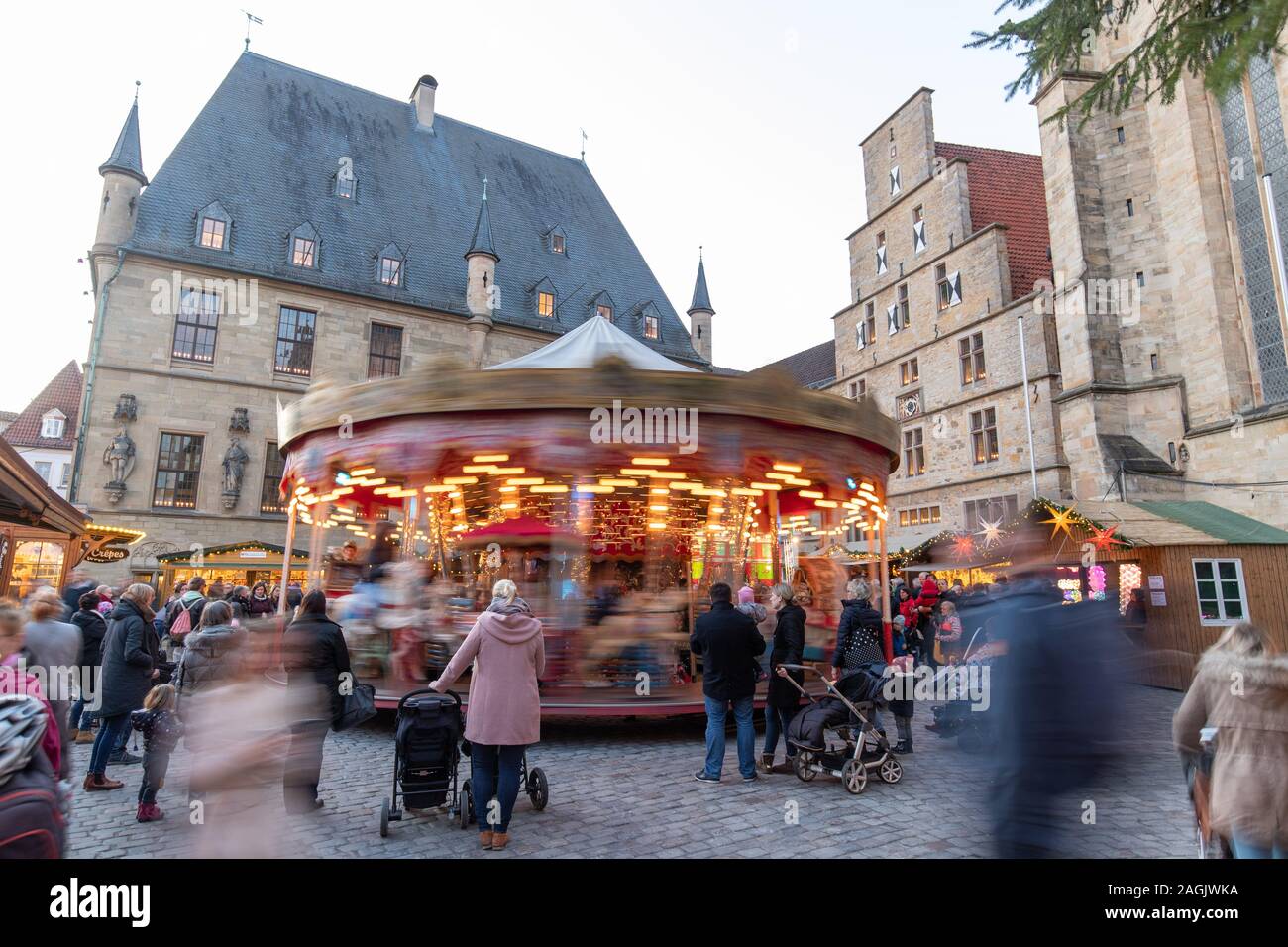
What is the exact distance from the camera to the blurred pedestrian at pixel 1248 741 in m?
2.70

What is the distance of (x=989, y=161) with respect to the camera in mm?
26891

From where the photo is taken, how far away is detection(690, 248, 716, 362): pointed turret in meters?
Result: 34.6

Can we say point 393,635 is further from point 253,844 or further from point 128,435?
point 128,435

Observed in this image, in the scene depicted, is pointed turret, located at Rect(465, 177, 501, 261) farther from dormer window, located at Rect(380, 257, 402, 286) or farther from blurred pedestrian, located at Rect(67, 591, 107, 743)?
blurred pedestrian, located at Rect(67, 591, 107, 743)

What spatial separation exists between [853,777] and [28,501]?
38.9 ft

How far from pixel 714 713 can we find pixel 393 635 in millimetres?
4547

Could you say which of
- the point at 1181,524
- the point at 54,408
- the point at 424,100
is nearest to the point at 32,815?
the point at 1181,524

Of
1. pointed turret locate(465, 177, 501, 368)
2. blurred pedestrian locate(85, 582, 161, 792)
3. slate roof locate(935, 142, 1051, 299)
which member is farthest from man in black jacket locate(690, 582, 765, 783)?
pointed turret locate(465, 177, 501, 368)

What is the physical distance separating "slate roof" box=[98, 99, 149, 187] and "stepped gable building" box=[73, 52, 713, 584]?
2.4 inches

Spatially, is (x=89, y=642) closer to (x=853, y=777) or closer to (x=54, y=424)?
(x=853, y=777)

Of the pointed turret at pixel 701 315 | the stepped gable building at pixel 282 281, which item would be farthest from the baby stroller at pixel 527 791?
the pointed turret at pixel 701 315

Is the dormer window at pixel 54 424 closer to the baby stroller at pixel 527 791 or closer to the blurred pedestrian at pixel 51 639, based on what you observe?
the blurred pedestrian at pixel 51 639

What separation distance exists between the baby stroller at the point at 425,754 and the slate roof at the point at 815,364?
34772 mm
